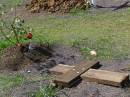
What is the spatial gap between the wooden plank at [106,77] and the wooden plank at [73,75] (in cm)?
12

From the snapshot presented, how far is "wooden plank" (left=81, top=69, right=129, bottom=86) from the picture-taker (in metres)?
5.75

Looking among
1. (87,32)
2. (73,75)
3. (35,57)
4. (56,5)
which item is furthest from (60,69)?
(56,5)

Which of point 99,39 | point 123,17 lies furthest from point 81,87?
point 123,17

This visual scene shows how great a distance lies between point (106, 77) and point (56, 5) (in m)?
5.42

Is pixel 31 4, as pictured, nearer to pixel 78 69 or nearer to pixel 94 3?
pixel 94 3

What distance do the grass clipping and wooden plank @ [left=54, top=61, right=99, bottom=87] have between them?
439 cm

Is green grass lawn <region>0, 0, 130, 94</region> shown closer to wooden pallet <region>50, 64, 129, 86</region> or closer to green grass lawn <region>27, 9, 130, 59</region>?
green grass lawn <region>27, 9, 130, 59</region>

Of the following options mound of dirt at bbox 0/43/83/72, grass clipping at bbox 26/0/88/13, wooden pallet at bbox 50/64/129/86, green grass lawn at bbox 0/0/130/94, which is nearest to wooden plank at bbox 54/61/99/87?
wooden pallet at bbox 50/64/129/86

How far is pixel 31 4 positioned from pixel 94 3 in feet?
5.88

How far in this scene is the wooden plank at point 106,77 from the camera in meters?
5.75

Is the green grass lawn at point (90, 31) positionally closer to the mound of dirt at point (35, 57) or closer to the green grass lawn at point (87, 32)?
the green grass lawn at point (87, 32)

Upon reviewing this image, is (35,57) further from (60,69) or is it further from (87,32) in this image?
(87,32)

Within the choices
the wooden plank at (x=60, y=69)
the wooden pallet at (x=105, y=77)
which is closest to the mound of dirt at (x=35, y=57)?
the wooden plank at (x=60, y=69)

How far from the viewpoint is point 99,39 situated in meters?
8.09
